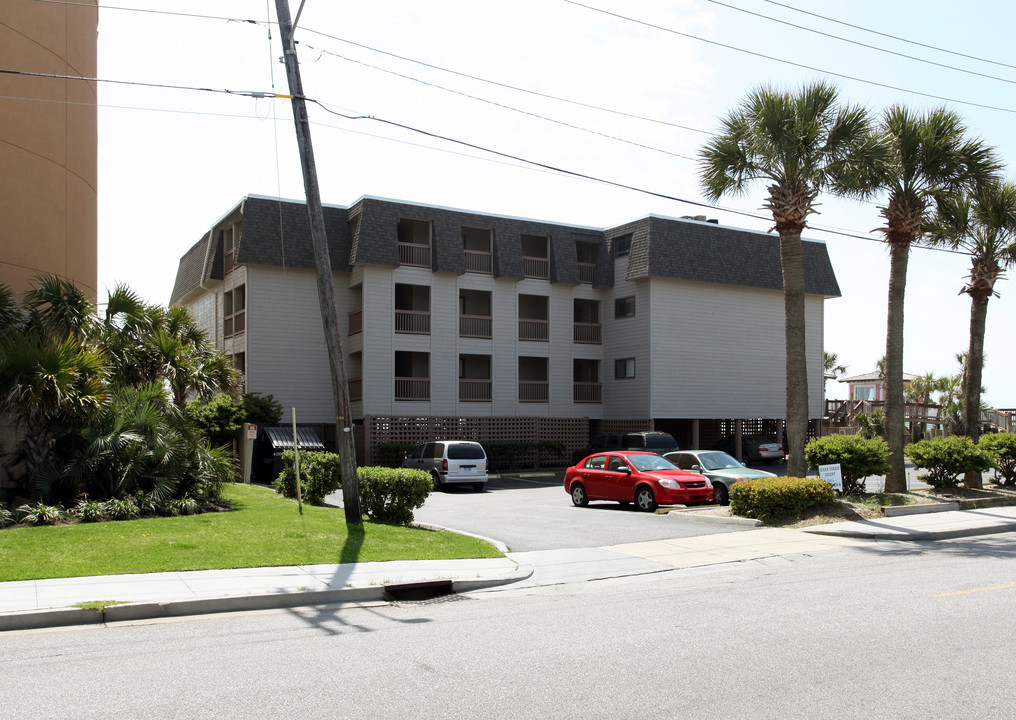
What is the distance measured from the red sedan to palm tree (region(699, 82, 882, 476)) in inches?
88.2

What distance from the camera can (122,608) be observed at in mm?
8758

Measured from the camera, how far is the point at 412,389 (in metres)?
34.7

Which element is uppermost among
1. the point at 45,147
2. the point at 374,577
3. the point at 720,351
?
the point at 45,147

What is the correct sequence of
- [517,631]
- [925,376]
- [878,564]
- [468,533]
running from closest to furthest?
[517,631]
[878,564]
[468,533]
[925,376]

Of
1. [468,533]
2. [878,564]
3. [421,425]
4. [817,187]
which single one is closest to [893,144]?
[817,187]

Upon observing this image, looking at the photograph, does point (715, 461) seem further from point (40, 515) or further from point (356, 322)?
point (356, 322)

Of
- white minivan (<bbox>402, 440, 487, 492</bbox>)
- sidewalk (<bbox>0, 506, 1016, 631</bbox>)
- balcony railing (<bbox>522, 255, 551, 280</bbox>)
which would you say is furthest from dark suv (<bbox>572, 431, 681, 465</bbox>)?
sidewalk (<bbox>0, 506, 1016, 631</bbox>)

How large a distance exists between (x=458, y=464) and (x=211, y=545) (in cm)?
1584

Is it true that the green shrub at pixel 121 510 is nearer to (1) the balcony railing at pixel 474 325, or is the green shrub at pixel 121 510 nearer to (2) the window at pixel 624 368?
(1) the balcony railing at pixel 474 325

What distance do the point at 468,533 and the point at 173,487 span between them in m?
5.49

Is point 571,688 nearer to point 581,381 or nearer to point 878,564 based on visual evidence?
point 878,564

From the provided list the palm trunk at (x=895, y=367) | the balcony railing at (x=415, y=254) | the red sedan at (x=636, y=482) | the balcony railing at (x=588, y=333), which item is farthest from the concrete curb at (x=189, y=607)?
the balcony railing at (x=588, y=333)

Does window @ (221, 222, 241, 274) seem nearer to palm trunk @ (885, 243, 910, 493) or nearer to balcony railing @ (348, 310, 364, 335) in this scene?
balcony railing @ (348, 310, 364, 335)

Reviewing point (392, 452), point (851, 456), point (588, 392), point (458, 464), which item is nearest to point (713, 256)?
point (588, 392)
